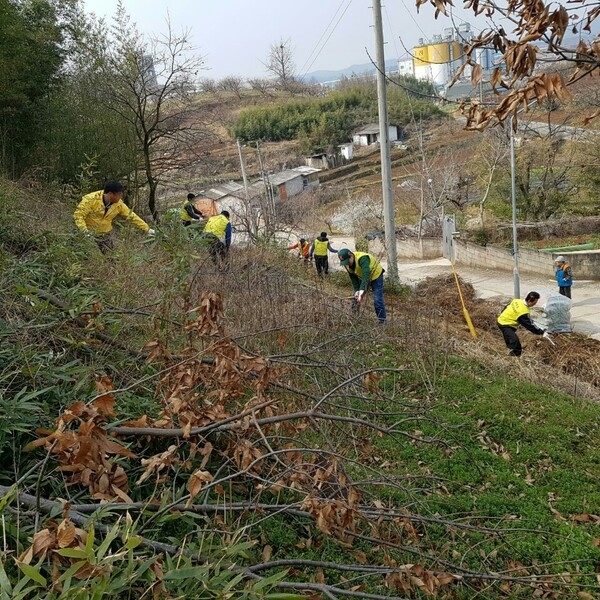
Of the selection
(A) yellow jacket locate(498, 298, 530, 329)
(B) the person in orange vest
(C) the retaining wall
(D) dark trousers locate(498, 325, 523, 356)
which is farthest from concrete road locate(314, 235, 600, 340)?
(A) yellow jacket locate(498, 298, 530, 329)

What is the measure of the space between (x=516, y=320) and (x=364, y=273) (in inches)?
98.6

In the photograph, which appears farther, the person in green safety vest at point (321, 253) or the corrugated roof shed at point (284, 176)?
the corrugated roof shed at point (284, 176)

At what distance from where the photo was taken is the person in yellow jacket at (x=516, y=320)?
351 inches

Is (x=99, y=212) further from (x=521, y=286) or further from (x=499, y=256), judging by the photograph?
(x=499, y=256)

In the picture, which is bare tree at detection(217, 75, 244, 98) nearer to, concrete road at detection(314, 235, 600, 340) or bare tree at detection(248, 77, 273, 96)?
bare tree at detection(248, 77, 273, 96)

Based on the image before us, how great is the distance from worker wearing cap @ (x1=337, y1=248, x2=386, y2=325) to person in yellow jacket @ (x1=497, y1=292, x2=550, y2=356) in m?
2.01

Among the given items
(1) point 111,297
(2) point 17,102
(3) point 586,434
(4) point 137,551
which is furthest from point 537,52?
(2) point 17,102

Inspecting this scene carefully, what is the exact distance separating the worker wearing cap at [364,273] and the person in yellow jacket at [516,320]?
201cm

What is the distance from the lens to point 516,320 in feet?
29.6

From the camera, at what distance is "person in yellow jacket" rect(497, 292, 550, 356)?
8.91 m

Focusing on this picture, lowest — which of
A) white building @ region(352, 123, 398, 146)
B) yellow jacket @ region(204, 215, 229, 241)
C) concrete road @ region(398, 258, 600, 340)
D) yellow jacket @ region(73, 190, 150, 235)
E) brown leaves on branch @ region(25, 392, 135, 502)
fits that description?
concrete road @ region(398, 258, 600, 340)

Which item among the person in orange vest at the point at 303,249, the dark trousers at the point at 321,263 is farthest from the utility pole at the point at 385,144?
the person in orange vest at the point at 303,249

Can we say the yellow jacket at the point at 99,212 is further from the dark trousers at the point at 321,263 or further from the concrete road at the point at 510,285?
the concrete road at the point at 510,285

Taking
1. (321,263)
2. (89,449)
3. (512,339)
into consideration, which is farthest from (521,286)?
(89,449)
